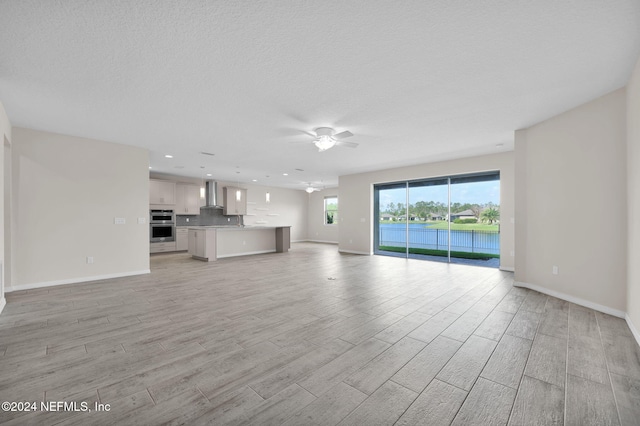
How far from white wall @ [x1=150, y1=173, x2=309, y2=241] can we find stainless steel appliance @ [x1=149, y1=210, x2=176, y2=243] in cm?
148

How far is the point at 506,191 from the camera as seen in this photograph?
5.84 m

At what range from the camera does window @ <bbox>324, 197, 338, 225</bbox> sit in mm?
12163

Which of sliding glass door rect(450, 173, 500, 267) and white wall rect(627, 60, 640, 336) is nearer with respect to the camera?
white wall rect(627, 60, 640, 336)

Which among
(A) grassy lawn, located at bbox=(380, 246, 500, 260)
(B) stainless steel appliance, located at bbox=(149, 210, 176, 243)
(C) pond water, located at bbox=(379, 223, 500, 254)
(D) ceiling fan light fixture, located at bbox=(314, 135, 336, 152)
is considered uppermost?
(D) ceiling fan light fixture, located at bbox=(314, 135, 336, 152)

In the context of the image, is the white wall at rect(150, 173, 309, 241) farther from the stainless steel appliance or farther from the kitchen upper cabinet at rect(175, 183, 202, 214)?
the stainless steel appliance

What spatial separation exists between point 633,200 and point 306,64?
144 inches

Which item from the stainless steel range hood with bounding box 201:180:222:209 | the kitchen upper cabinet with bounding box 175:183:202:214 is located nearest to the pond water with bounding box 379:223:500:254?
the stainless steel range hood with bounding box 201:180:222:209

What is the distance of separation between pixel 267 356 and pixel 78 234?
4707 millimetres

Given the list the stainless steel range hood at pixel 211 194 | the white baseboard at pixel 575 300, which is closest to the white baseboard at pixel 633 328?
the white baseboard at pixel 575 300

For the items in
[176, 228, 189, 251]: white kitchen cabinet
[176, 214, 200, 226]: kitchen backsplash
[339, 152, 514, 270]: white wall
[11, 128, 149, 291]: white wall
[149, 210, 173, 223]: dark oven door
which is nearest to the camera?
[11, 128, 149, 291]: white wall

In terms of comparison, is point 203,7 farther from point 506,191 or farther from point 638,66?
point 506,191

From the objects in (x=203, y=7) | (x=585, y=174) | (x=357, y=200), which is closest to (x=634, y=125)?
(x=585, y=174)

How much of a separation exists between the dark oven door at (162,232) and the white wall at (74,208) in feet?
10.7

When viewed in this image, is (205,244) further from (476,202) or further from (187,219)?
(476,202)
